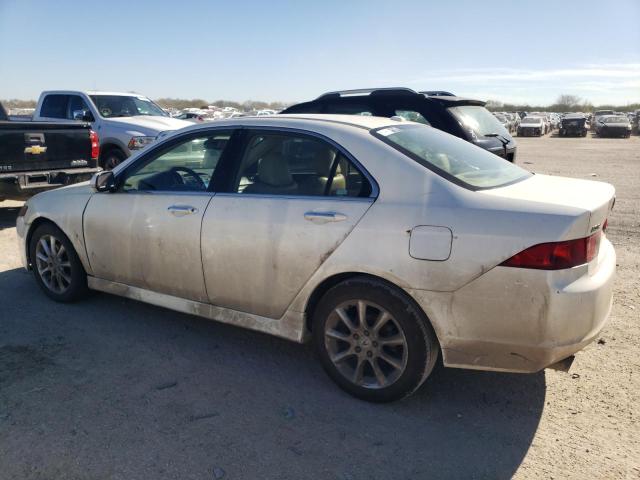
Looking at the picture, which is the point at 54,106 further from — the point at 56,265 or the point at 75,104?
the point at 56,265

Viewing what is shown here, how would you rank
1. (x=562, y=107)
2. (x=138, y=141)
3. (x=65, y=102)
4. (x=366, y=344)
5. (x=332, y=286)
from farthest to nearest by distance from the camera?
(x=562, y=107)
(x=65, y=102)
(x=138, y=141)
(x=332, y=286)
(x=366, y=344)

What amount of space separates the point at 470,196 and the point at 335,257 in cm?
84

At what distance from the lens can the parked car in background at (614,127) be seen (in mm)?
38031

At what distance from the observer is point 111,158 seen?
420 inches

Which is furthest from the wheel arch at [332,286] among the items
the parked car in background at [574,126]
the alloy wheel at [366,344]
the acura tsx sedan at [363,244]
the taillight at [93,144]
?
the parked car in background at [574,126]

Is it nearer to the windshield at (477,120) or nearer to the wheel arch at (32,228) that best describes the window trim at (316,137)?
the wheel arch at (32,228)

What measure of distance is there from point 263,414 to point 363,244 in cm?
115

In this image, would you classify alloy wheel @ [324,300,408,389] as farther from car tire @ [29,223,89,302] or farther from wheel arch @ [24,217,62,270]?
wheel arch @ [24,217,62,270]

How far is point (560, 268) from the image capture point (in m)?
2.68

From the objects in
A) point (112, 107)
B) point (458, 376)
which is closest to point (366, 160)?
point (458, 376)

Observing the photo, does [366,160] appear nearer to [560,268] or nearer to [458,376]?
[560,268]

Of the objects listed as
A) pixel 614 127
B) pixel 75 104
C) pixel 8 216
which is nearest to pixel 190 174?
pixel 8 216

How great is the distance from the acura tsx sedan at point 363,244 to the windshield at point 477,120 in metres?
3.58

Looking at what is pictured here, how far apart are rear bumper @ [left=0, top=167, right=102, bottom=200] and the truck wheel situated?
2302mm
